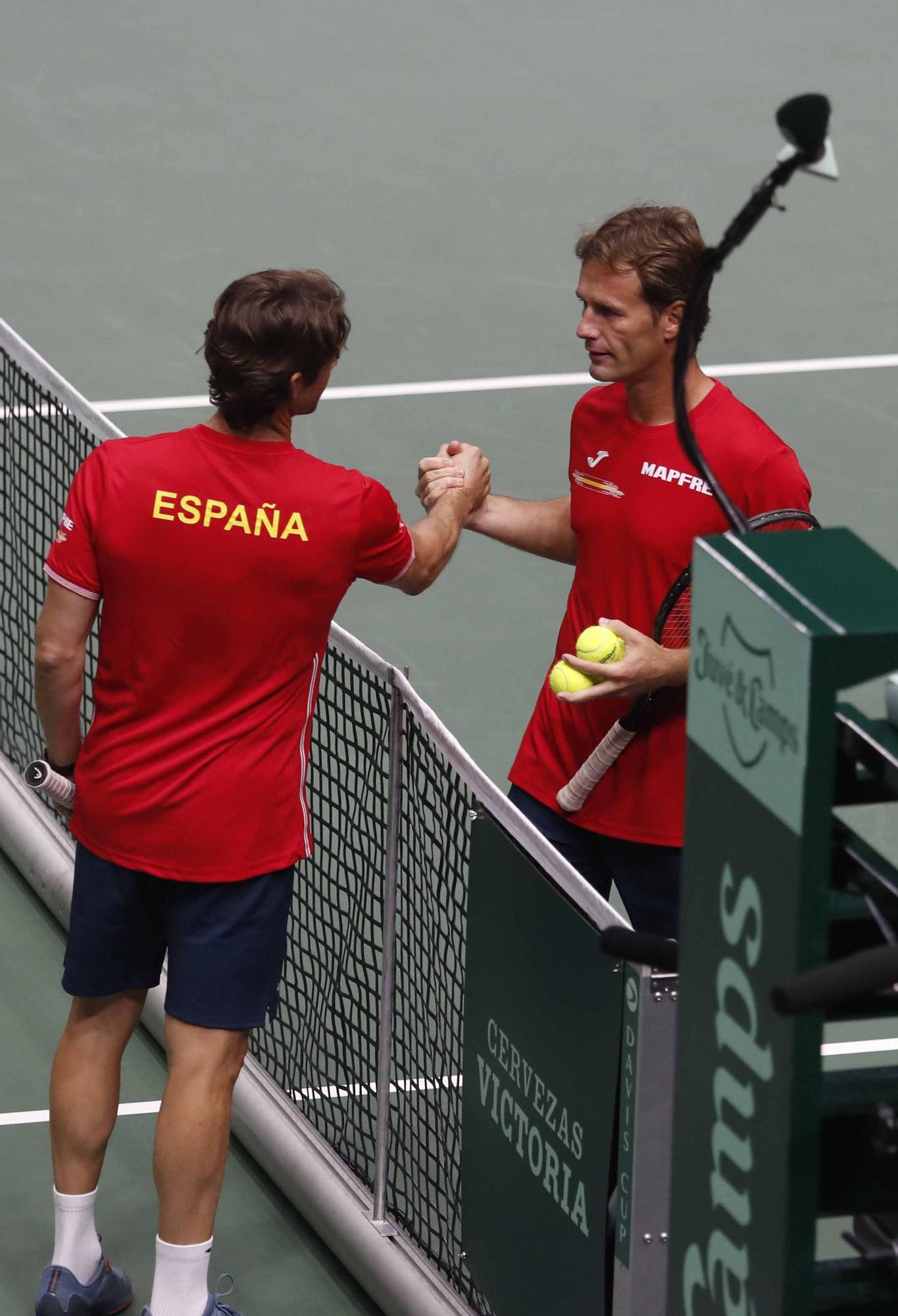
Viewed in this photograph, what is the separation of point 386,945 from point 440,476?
968mm

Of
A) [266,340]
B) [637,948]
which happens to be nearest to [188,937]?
[266,340]

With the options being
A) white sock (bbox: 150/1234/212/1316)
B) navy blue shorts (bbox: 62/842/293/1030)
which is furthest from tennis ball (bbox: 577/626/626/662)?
white sock (bbox: 150/1234/212/1316)

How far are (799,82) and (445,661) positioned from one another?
6225 mm

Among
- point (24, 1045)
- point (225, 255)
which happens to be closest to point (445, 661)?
point (24, 1045)

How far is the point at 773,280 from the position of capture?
32.3 feet

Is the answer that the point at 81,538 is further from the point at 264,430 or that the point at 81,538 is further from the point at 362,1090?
the point at 362,1090

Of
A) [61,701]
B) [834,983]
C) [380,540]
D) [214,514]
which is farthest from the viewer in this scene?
[61,701]

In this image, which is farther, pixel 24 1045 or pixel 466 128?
pixel 466 128

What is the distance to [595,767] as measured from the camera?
411 cm

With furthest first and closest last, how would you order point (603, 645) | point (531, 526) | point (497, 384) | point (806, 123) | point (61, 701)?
point (497, 384) → point (531, 526) → point (603, 645) → point (61, 701) → point (806, 123)

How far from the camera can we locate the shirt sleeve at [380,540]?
363 centimetres

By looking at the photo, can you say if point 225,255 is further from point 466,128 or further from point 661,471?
point 661,471

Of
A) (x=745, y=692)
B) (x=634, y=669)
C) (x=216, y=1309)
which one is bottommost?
(x=216, y=1309)

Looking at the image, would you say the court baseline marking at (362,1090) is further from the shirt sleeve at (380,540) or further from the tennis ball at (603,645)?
the shirt sleeve at (380,540)
